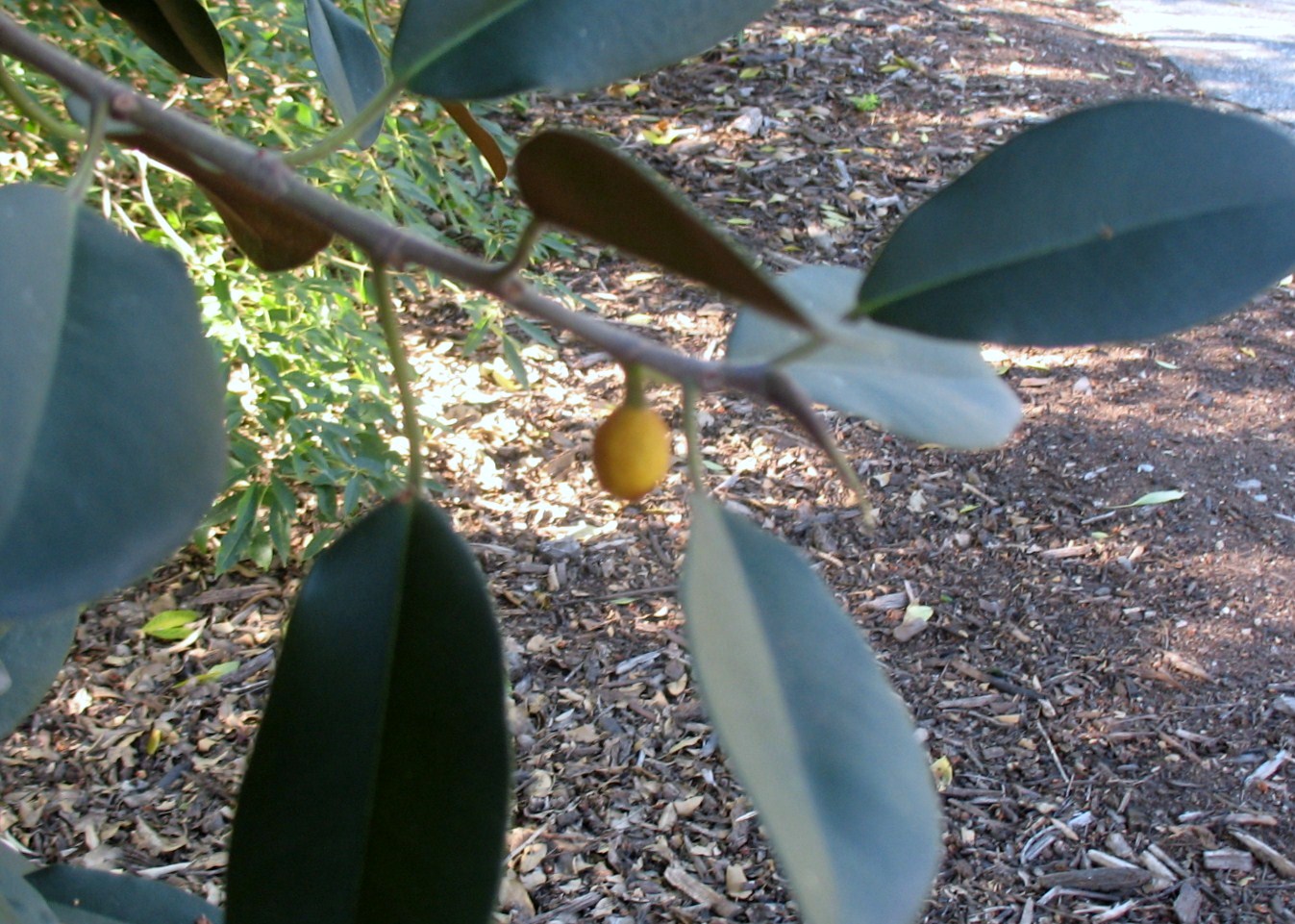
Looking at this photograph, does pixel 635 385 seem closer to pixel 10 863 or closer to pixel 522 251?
pixel 522 251

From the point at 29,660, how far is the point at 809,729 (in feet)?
2.22

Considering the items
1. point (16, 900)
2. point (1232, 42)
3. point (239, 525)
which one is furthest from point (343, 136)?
point (1232, 42)

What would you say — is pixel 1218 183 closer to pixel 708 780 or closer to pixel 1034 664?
pixel 708 780

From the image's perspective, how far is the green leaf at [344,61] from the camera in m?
0.77

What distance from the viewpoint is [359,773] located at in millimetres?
505

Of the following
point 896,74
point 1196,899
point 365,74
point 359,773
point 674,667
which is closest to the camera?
point 359,773

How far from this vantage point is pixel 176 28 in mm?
712

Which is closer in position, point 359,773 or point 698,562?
point 698,562

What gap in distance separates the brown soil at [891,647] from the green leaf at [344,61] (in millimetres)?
1175

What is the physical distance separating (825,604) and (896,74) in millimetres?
3764

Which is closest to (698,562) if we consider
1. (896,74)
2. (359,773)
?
(359,773)

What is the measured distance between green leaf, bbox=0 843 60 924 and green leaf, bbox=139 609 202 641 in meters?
1.26

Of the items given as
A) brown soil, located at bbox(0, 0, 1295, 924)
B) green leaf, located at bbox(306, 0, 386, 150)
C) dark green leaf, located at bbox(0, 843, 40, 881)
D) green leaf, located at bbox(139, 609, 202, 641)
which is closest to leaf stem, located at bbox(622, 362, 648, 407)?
green leaf, located at bbox(306, 0, 386, 150)

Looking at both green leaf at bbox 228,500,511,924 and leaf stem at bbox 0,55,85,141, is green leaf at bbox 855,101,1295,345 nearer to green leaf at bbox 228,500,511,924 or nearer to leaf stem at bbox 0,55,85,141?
green leaf at bbox 228,500,511,924
